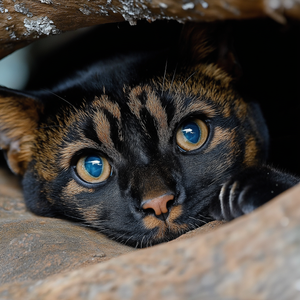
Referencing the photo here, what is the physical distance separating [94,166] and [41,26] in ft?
2.72

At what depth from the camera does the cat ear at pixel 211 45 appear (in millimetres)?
2127

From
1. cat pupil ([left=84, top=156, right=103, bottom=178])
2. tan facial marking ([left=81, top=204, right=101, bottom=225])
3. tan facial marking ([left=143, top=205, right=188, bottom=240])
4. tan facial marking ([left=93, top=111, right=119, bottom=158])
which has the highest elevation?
tan facial marking ([left=93, top=111, right=119, bottom=158])

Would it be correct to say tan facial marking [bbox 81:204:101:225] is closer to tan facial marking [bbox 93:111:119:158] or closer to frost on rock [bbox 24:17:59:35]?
tan facial marking [bbox 93:111:119:158]

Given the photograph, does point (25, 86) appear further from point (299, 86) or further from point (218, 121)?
point (299, 86)

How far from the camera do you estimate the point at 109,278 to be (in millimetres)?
1004

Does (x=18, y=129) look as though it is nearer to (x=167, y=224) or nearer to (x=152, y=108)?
(x=152, y=108)

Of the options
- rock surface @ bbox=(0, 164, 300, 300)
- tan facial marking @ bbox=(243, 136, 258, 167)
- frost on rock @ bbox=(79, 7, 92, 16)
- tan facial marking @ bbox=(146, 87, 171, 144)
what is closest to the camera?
rock surface @ bbox=(0, 164, 300, 300)

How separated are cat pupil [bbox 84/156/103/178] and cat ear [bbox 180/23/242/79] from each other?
0.85 m

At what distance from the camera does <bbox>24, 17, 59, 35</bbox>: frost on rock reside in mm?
1869

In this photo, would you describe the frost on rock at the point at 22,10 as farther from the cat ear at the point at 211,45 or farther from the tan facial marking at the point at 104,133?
the cat ear at the point at 211,45

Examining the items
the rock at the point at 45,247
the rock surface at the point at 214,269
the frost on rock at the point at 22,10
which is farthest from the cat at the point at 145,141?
the rock surface at the point at 214,269

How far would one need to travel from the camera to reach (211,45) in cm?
229

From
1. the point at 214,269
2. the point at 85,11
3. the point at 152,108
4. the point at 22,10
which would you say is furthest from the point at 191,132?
the point at 214,269

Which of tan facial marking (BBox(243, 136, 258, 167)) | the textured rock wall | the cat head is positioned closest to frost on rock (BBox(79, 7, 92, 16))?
the textured rock wall
